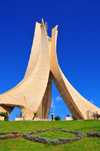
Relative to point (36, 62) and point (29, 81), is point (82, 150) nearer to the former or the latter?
point (29, 81)

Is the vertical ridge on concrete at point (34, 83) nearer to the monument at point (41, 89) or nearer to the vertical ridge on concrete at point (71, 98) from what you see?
the monument at point (41, 89)

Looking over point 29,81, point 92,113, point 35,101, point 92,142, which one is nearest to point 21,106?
point 35,101

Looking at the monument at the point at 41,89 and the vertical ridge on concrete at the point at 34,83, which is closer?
the vertical ridge on concrete at the point at 34,83

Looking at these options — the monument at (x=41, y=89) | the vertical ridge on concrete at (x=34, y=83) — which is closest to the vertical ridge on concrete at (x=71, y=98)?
the monument at (x=41, y=89)

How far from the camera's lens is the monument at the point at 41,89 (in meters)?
16.6

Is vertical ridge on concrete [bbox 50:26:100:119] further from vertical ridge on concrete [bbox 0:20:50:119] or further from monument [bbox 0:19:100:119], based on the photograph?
vertical ridge on concrete [bbox 0:20:50:119]

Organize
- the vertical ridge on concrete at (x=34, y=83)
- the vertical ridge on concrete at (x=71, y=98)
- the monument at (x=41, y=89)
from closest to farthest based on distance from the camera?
the vertical ridge on concrete at (x=34, y=83) < the monument at (x=41, y=89) < the vertical ridge on concrete at (x=71, y=98)

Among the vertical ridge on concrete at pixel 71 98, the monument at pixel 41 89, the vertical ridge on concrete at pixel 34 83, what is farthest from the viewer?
the vertical ridge on concrete at pixel 71 98

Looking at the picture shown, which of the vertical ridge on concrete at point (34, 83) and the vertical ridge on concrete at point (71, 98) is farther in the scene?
the vertical ridge on concrete at point (71, 98)

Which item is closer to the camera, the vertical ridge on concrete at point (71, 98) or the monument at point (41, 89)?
the monument at point (41, 89)

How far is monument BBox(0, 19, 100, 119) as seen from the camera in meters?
16.6

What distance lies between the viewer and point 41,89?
19844 mm

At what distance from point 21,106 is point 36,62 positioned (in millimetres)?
8637

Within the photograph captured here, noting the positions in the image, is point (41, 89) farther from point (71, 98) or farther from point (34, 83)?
point (71, 98)
